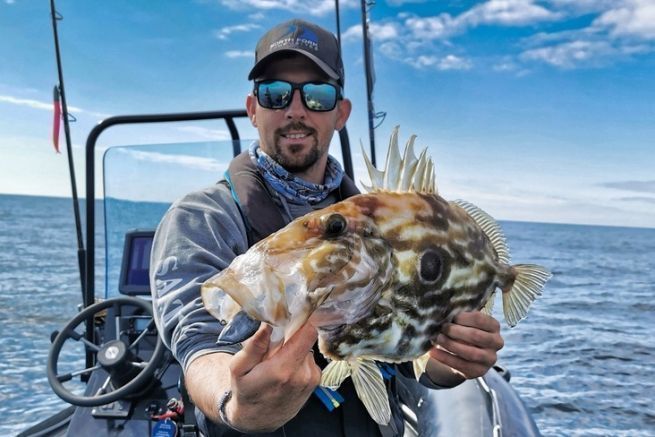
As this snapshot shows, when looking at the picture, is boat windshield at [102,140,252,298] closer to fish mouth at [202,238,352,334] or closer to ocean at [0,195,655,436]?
ocean at [0,195,655,436]

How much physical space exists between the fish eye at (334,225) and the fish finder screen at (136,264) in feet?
14.3

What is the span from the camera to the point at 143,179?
5820mm

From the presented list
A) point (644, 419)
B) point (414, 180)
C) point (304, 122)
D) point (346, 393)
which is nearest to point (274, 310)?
point (414, 180)

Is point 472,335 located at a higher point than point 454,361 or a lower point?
higher

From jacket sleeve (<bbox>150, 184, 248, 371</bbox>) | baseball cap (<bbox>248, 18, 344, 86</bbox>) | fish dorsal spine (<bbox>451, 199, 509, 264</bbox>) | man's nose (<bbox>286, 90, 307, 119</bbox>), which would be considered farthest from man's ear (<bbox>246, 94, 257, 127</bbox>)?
fish dorsal spine (<bbox>451, 199, 509, 264</bbox>)

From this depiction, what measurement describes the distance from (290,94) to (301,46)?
0.30 metres

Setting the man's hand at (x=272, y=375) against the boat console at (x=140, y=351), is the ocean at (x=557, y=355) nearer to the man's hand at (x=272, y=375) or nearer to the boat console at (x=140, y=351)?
the boat console at (x=140, y=351)

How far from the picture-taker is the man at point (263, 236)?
164cm

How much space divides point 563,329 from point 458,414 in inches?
581

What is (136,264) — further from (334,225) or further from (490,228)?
(334,225)

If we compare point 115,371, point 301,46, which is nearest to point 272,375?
point 301,46

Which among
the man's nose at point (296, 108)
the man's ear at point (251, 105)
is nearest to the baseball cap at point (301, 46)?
the man's nose at point (296, 108)

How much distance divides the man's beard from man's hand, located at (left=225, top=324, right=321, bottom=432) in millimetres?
1764

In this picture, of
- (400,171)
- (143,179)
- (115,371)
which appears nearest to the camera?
(400,171)
